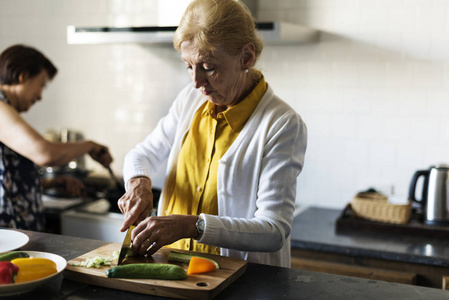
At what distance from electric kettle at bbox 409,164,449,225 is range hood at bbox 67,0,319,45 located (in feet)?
3.05

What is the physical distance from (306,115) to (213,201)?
1.44 metres

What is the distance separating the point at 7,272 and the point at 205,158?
0.78 metres

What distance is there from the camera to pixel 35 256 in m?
1.58

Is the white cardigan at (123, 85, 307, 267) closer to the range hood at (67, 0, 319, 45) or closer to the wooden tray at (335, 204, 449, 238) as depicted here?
the range hood at (67, 0, 319, 45)

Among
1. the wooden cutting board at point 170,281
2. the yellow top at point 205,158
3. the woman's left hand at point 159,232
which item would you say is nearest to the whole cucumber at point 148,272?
the wooden cutting board at point 170,281

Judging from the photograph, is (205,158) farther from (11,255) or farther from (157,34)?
(157,34)

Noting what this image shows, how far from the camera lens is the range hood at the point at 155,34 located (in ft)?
8.41

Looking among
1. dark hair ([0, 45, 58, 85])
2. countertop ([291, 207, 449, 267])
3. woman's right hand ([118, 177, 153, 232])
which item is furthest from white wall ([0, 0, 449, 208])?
woman's right hand ([118, 177, 153, 232])

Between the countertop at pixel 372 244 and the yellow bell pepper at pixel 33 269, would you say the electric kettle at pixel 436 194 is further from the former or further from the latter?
the yellow bell pepper at pixel 33 269

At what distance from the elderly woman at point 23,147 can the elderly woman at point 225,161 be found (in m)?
0.66

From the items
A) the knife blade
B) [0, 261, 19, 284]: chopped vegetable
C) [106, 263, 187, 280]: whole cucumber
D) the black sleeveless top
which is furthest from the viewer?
the black sleeveless top

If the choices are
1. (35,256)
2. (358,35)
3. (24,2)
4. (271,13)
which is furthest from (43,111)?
(35,256)

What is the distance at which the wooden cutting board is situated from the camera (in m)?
1.39

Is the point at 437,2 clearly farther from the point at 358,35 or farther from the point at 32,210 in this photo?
the point at 32,210
